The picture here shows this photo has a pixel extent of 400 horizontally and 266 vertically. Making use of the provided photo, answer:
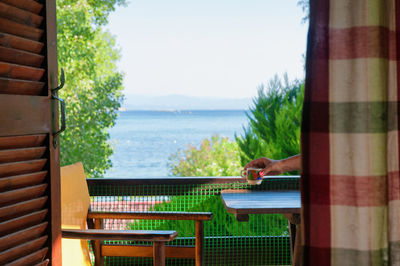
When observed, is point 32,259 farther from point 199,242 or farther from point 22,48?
point 199,242

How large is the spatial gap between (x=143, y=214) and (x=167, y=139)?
120ft

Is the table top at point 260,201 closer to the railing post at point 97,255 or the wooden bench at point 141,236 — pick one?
the wooden bench at point 141,236

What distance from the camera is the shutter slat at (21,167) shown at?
1640 mm

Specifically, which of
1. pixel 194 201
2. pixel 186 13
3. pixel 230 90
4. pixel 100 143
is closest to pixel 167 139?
pixel 230 90

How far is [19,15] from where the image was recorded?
170 centimetres

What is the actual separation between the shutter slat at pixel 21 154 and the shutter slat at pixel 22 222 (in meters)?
0.21

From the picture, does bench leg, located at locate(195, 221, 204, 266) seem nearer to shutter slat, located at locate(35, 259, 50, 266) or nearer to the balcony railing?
the balcony railing

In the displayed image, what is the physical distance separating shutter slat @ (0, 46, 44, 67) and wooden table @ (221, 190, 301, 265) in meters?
1.09

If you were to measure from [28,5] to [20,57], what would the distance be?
0.20 metres

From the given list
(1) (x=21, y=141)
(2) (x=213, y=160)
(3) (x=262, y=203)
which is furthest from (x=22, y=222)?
(2) (x=213, y=160)

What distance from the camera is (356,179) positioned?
0.95 m

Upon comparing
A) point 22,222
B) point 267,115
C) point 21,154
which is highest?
point 267,115

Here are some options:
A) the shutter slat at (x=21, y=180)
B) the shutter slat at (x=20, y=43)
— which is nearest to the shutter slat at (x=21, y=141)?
the shutter slat at (x=21, y=180)

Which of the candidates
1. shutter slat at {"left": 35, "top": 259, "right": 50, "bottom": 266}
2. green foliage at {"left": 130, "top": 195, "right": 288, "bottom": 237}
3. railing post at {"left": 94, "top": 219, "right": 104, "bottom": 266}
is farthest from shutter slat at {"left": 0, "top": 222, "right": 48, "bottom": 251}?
green foliage at {"left": 130, "top": 195, "right": 288, "bottom": 237}
